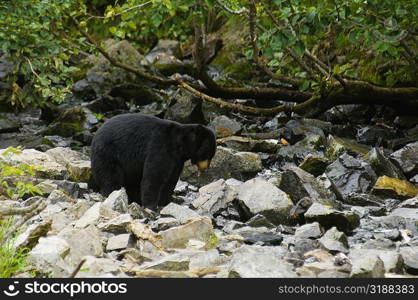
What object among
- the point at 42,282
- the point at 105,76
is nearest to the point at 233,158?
the point at 42,282

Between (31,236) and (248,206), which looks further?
(248,206)

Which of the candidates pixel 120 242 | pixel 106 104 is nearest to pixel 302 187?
pixel 120 242

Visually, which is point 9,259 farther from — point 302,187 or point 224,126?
point 224,126

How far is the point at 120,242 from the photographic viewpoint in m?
6.11

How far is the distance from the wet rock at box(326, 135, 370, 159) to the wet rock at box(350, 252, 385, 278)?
625 cm

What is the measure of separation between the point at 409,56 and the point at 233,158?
383cm

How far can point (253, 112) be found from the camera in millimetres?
13023

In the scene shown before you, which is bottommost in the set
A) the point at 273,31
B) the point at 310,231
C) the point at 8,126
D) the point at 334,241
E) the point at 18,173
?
the point at 8,126

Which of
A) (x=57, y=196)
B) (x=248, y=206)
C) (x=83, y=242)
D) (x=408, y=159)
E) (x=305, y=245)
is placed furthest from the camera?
(x=408, y=159)

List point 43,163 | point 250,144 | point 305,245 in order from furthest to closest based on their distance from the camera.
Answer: point 250,144, point 43,163, point 305,245

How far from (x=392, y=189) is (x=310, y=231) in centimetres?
274

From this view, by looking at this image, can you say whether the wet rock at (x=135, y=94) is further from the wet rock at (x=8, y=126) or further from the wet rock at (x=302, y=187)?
the wet rock at (x=302, y=187)

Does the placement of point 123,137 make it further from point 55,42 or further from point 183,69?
point 183,69

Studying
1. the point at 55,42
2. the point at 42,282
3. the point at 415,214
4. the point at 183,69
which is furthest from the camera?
the point at 183,69
